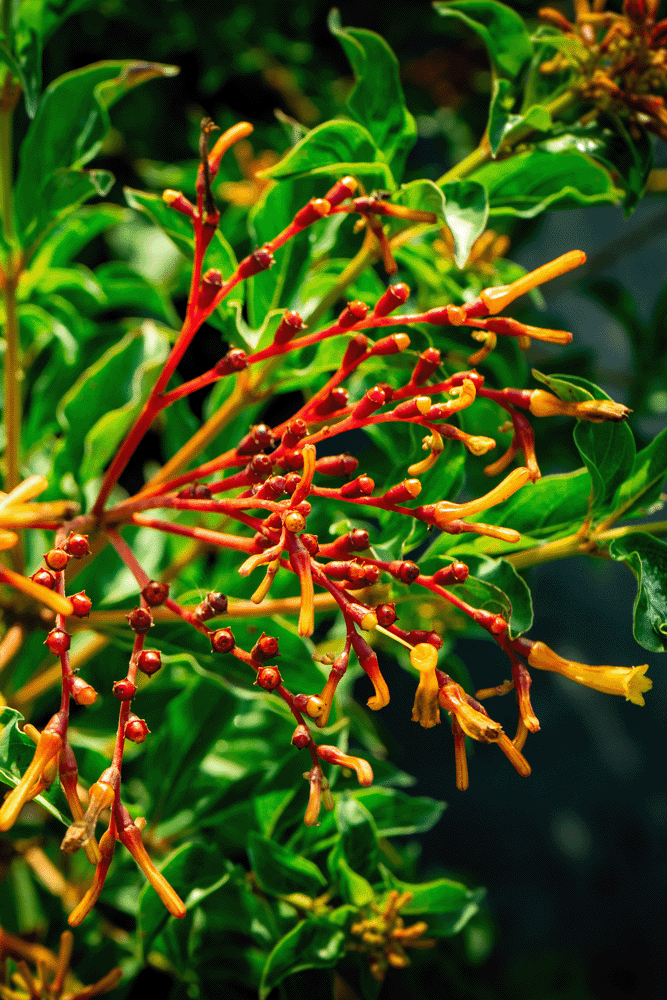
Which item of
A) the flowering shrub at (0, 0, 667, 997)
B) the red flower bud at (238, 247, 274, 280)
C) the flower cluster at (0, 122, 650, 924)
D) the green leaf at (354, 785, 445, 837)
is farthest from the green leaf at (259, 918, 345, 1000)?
the red flower bud at (238, 247, 274, 280)

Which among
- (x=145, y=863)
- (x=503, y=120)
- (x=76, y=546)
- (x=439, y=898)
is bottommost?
(x=439, y=898)

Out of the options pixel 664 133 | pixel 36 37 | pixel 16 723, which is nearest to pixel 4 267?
pixel 36 37

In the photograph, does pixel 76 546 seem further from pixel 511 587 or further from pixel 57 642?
pixel 511 587

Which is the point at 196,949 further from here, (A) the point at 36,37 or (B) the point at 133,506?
(A) the point at 36,37

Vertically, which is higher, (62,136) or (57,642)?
(62,136)

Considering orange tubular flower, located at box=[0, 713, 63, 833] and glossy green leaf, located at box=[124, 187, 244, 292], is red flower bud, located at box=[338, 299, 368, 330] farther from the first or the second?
orange tubular flower, located at box=[0, 713, 63, 833]

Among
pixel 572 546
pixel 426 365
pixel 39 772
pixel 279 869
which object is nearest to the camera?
pixel 39 772

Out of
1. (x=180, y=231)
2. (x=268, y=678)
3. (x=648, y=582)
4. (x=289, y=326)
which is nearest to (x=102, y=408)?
(x=180, y=231)
